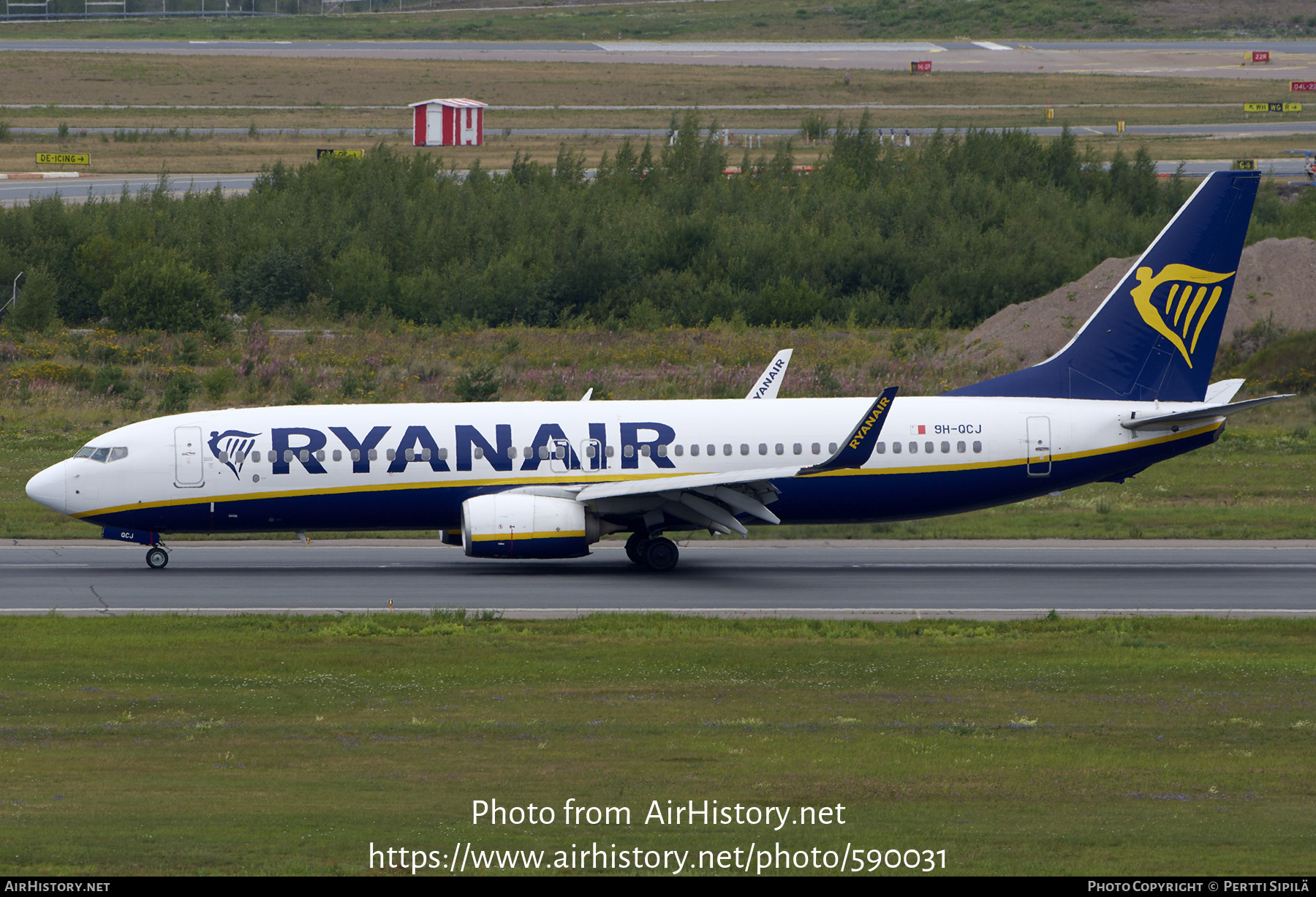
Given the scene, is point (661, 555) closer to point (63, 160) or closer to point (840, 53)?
point (63, 160)

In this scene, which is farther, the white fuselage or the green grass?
the white fuselage

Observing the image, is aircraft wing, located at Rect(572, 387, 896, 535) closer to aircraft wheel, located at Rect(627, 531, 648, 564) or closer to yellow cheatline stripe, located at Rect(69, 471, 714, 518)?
yellow cheatline stripe, located at Rect(69, 471, 714, 518)

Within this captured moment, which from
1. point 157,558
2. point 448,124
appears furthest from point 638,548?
point 448,124

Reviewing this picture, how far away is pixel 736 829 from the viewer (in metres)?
14.0

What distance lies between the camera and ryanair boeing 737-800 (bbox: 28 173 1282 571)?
1268 inches

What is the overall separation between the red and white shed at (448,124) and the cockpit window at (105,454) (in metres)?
71.6

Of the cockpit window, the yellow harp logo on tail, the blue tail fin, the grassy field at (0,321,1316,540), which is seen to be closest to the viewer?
the cockpit window

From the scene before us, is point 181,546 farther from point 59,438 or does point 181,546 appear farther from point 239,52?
point 239,52

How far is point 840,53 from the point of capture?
144 m

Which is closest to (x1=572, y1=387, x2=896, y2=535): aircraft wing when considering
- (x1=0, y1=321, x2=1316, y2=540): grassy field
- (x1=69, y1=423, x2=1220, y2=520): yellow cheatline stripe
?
(x1=69, y1=423, x2=1220, y2=520): yellow cheatline stripe

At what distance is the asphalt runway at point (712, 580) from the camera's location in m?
29.0

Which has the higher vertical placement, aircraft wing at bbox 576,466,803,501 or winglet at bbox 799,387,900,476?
winglet at bbox 799,387,900,476

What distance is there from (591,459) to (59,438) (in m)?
23.7

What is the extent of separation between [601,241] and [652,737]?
180 feet
